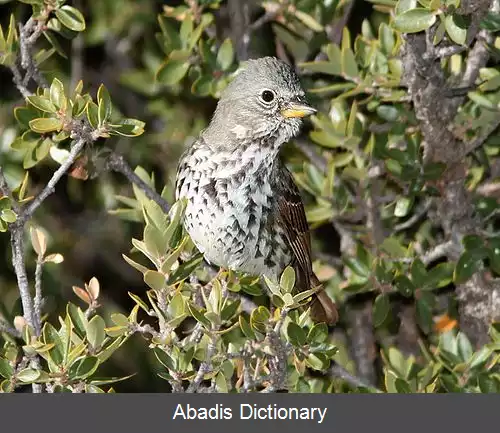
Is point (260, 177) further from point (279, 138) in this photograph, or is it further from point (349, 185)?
point (349, 185)

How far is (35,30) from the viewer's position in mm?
3754

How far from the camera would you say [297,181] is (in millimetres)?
4438

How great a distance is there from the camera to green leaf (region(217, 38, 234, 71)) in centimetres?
428

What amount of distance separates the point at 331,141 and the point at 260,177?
16.1 inches

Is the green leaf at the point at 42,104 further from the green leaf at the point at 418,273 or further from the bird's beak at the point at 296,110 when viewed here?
the green leaf at the point at 418,273

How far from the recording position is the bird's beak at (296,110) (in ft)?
13.0

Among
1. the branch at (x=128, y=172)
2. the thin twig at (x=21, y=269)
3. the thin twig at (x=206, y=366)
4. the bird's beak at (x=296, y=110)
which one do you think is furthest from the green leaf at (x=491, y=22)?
the thin twig at (x=21, y=269)

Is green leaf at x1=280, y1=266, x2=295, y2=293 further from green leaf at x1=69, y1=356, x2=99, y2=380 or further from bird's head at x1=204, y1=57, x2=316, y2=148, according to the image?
bird's head at x1=204, y1=57, x2=316, y2=148

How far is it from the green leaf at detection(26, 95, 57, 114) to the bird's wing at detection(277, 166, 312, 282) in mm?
1082

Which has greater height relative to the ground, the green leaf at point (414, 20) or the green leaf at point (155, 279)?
the green leaf at point (414, 20)

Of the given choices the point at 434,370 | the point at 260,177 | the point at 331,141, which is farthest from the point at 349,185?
the point at 434,370

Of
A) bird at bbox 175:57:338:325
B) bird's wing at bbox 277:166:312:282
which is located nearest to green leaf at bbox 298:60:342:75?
bird at bbox 175:57:338:325

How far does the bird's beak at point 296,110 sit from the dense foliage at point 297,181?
0.28m

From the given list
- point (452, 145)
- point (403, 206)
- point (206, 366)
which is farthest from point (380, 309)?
point (206, 366)
